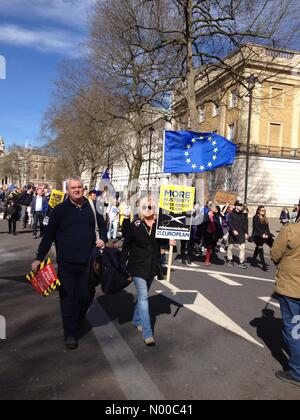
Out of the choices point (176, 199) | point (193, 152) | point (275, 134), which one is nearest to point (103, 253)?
point (176, 199)

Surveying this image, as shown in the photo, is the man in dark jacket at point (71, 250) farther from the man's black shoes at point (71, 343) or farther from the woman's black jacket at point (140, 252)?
the woman's black jacket at point (140, 252)

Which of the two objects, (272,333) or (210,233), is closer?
(272,333)

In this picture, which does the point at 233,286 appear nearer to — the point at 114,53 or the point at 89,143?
the point at 114,53

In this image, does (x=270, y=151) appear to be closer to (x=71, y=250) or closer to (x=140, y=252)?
(x=140, y=252)

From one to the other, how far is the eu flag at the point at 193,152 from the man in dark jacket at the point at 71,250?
18.7ft

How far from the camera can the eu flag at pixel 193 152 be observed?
1060 cm

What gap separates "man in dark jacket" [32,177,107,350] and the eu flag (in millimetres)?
5711

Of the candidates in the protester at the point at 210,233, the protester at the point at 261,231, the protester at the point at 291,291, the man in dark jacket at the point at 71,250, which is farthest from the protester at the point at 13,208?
the protester at the point at 291,291

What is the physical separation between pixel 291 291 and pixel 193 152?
7.08m

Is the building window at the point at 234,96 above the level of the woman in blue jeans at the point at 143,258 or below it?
above

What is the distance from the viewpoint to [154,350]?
482 centimetres

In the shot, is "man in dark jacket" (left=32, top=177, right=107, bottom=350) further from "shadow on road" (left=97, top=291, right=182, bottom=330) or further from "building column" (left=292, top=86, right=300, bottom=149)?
"building column" (left=292, top=86, right=300, bottom=149)

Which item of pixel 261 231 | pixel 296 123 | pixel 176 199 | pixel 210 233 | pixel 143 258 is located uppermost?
pixel 296 123
